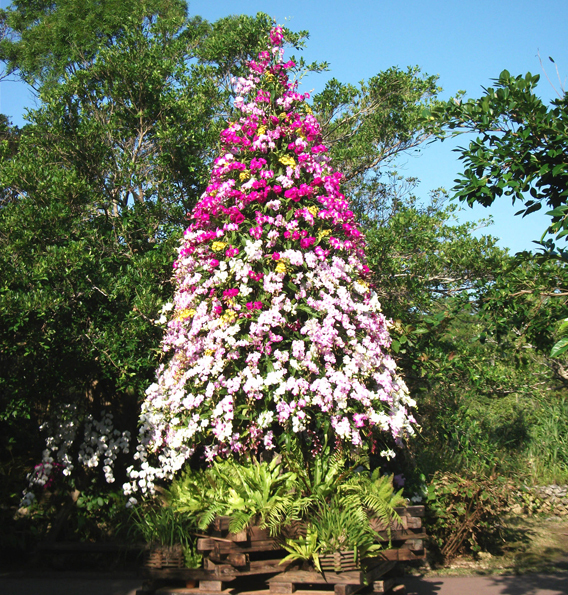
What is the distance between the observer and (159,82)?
870 cm

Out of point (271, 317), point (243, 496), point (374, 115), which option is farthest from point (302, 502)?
point (374, 115)

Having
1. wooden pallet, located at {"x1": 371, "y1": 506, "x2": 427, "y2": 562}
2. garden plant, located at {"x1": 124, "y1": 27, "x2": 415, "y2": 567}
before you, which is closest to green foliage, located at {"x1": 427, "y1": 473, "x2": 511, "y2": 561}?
garden plant, located at {"x1": 124, "y1": 27, "x2": 415, "y2": 567}

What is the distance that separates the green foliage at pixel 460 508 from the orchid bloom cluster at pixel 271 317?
222 cm

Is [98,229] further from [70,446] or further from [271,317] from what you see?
[271,317]

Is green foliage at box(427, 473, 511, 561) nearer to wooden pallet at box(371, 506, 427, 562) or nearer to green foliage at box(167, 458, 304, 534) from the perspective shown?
wooden pallet at box(371, 506, 427, 562)

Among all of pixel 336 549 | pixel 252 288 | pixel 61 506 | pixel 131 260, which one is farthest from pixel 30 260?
pixel 336 549

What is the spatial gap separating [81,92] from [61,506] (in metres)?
6.28

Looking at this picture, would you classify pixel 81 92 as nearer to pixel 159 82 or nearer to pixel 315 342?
pixel 159 82

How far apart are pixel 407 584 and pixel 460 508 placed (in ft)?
4.04

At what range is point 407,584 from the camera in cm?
667

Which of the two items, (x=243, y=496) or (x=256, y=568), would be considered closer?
(x=256, y=568)

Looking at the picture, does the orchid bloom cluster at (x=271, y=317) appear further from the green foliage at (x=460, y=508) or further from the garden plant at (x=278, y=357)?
the green foliage at (x=460, y=508)

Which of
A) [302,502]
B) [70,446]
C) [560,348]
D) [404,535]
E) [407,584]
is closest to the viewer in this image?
[560,348]

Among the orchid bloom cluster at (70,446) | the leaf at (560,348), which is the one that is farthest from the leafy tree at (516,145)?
the orchid bloom cluster at (70,446)
